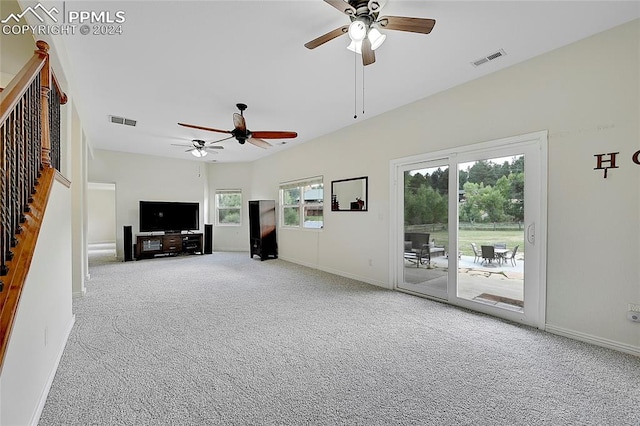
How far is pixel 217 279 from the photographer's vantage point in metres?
5.12

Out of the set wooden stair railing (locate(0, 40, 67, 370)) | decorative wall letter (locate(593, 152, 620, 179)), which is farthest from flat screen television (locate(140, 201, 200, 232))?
decorative wall letter (locate(593, 152, 620, 179))

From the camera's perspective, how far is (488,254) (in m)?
3.48

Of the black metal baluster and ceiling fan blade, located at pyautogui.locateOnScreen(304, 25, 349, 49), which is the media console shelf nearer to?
the black metal baluster

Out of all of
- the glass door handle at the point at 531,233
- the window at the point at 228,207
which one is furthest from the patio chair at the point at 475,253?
the window at the point at 228,207

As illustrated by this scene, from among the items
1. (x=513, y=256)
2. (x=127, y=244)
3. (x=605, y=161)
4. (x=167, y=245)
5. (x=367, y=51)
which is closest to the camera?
(x=367, y=51)

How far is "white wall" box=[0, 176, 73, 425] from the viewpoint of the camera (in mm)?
1370

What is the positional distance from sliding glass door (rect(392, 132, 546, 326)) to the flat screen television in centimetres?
601

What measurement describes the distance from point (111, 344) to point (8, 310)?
63.3 inches

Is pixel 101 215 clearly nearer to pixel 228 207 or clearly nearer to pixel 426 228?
pixel 228 207

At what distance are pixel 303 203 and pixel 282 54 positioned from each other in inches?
157

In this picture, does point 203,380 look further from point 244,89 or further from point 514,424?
point 244,89

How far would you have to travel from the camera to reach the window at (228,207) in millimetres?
→ 9117

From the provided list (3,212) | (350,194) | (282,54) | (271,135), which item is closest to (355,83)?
(282,54)

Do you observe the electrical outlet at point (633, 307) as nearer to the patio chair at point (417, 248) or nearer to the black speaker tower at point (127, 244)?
the patio chair at point (417, 248)
